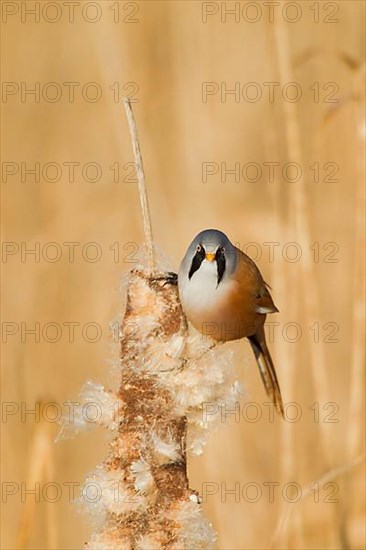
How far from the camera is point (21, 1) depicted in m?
4.31

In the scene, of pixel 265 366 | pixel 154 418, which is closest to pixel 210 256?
pixel 265 366

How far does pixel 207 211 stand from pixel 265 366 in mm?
948

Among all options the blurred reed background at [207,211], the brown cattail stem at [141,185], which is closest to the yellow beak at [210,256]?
the blurred reed background at [207,211]

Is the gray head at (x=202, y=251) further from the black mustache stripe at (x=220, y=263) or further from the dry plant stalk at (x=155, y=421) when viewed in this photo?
the dry plant stalk at (x=155, y=421)

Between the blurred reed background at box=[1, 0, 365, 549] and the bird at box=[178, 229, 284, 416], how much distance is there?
0.09 meters

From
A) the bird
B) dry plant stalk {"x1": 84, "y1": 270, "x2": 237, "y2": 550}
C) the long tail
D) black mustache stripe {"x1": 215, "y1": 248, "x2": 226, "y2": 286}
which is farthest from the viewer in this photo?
the long tail

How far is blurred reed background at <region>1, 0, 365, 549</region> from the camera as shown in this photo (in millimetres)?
2967

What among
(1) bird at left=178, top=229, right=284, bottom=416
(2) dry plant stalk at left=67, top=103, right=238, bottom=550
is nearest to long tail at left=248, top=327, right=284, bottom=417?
(1) bird at left=178, top=229, right=284, bottom=416

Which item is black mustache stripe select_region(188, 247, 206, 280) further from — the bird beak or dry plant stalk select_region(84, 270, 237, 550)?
dry plant stalk select_region(84, 270, 237, 550)

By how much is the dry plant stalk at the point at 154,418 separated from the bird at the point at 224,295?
243mm

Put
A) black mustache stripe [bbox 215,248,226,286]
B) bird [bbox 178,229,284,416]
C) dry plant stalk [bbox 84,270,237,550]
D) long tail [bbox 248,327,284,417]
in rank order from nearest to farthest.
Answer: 1. dry plant stalk [bbox 84,270,237,550]
2. bird [bbox 178,229,284,416]
3. black mustache stripe [bbox 215,248,226,286]
4. long tail [bbox 248,327,284,417]

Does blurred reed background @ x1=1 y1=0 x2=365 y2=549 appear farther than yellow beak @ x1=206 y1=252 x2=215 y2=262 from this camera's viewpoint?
Yes

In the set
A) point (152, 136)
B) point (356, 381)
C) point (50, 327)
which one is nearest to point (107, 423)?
point (356, 381)

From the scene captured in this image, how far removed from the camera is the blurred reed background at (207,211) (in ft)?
9.73
